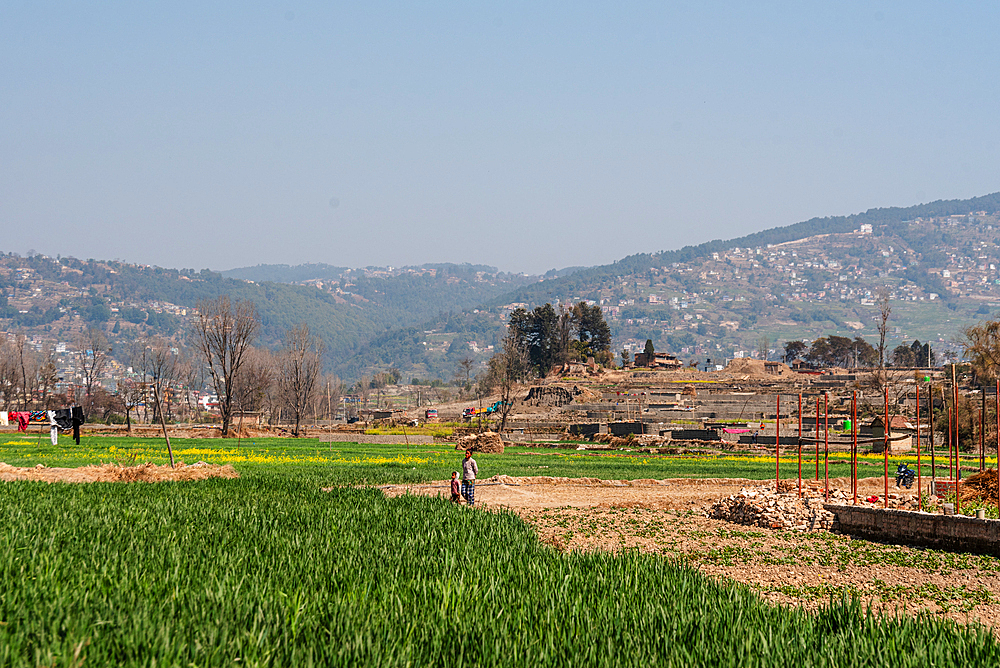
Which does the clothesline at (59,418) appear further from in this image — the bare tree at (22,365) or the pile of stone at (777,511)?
the bare tree at (22,365)

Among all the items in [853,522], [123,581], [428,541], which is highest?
[123,581]

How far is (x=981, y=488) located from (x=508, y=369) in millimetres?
97191

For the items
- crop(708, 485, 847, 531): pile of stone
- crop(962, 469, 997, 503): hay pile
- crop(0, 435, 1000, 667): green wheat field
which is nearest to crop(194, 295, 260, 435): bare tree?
crop(708, 485, 847, 531): pile of stone

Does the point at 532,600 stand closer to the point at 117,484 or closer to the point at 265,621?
the point at 265,621

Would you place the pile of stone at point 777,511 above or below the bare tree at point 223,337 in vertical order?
below

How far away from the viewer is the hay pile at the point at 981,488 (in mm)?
21367

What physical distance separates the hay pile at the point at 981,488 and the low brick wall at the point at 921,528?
3970 millimetres

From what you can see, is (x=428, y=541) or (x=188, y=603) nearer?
(x=188, y=603)

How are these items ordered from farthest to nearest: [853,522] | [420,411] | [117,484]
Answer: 1. [420,411]
2. [117,484]
3. [853,522]

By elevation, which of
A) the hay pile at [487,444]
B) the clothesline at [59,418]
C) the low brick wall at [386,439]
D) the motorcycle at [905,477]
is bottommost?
the low brick wall at [386,439]

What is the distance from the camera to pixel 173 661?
623 centimetres

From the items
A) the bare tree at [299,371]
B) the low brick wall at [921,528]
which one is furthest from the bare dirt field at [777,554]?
the bare tree at [299,371]

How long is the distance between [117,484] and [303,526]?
33.2ft

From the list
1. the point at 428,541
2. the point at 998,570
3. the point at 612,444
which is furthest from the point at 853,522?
the point at 612,444
